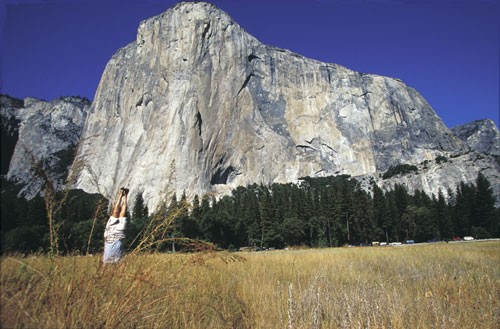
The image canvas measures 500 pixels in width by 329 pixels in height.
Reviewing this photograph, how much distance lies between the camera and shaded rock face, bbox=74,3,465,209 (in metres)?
107

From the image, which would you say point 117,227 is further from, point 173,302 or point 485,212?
point 485,212

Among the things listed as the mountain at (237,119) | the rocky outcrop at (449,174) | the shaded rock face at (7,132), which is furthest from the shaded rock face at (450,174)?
the shaded rock face at (7,132)

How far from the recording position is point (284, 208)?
72.6 meters

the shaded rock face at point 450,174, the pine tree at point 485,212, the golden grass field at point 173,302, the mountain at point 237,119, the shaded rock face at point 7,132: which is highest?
the mountain at point 237,119

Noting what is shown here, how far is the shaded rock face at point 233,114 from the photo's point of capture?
352 feet

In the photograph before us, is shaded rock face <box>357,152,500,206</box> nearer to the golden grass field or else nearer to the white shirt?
the golden grass field

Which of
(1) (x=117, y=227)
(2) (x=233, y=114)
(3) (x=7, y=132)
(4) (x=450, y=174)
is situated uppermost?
(2) (x=233, y=114)

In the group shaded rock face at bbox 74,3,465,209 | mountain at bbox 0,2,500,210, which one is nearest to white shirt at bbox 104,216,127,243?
mountain at bbox 0,2,500,210

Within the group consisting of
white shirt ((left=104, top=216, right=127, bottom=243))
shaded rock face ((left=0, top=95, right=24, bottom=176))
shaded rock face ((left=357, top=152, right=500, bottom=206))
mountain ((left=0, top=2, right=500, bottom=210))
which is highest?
mountain ((left=0, top=2, right=500, bottom=210))

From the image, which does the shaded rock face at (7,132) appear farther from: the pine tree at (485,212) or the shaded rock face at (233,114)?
the shaded rock face at (233,114)

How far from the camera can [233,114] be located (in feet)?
397

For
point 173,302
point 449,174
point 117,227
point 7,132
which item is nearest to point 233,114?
point 449,174

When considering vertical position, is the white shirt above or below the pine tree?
below

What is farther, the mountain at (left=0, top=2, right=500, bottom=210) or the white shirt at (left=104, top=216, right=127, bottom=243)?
the mountain at (left=0, top=2, right=500, bottom=210)
